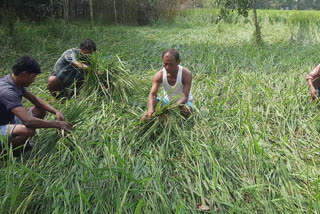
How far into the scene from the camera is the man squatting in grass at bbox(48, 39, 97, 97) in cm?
312

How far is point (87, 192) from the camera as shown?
69.4 inches

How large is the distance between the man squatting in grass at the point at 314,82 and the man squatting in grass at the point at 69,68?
2.26 metres

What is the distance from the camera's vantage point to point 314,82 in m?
3.09

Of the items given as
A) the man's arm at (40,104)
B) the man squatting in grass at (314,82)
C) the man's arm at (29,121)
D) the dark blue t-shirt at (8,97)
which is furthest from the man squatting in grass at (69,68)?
the man squatting in grass at (314,82)

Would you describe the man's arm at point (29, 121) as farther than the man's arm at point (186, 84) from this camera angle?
No

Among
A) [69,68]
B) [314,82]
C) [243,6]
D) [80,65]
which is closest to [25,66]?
[80,65]

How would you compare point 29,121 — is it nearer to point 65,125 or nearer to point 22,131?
point 22,131

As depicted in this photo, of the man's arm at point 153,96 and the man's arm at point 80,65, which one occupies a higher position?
the man's arm at point 80,65

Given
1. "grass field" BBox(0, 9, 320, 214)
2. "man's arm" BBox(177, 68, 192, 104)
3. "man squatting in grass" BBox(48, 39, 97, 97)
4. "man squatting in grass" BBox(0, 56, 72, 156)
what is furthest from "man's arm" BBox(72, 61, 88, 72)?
"man's arm" BBox(177, 68, 192, 104)

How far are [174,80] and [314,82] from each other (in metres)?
1.51

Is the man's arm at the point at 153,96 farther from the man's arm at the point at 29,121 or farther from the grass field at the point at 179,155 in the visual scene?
the man's arm at the point at 29,121

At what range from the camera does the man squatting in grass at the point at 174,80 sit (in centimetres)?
258

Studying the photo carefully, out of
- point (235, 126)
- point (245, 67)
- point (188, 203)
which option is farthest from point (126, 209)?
point (245, 67)

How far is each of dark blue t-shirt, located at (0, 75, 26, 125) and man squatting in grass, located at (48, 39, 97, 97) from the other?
940mm
